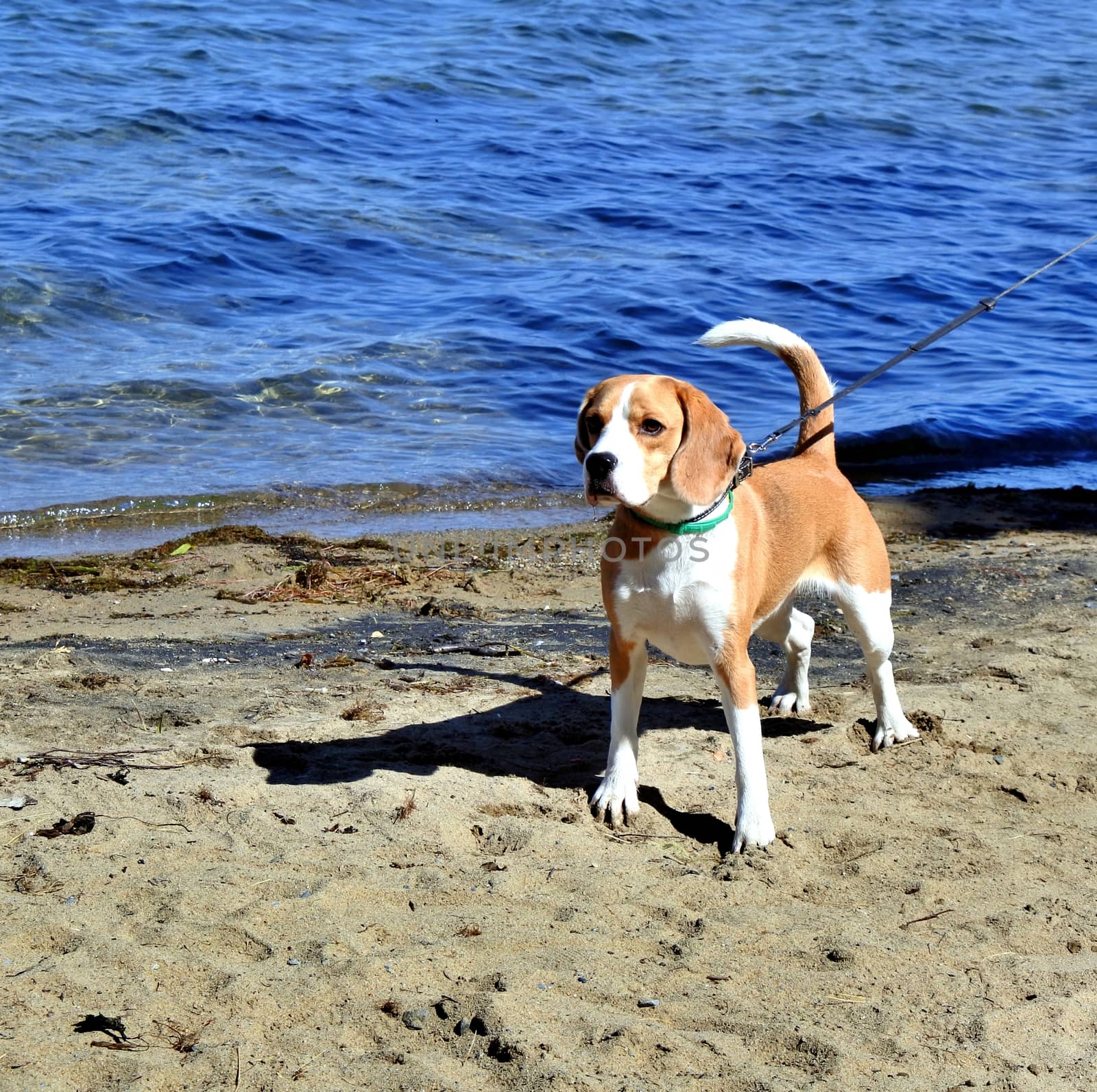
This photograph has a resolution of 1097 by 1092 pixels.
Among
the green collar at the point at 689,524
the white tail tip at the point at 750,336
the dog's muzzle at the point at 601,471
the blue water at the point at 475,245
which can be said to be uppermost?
the white tail tip at the point at 750,336

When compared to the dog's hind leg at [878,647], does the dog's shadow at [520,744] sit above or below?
below

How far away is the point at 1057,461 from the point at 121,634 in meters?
8.70

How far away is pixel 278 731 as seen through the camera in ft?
16.5

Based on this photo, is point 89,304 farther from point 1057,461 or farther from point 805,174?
point 805,174

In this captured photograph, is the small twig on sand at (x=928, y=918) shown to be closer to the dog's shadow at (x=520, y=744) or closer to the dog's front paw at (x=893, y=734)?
the dog's shadow at (x=520, y=744)

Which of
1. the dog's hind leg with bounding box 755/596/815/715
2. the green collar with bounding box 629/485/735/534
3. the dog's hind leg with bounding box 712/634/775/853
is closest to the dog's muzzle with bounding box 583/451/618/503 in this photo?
the green collar with bounding box 629/485/735/534

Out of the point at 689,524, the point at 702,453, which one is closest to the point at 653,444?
the point at 702,453

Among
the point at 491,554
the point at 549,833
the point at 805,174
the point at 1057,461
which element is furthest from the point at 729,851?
the point at 805,174

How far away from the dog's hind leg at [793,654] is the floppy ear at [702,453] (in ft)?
4.61

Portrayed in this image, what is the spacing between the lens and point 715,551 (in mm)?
4266

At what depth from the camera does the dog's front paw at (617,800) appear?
4.55m

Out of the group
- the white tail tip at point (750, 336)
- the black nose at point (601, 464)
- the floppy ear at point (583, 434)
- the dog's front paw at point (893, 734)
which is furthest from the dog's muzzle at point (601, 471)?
the dog's front paw at point (893, 734)

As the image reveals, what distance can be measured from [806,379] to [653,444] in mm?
1535

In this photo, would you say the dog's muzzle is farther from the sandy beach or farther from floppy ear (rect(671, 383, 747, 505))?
the sandy beach
